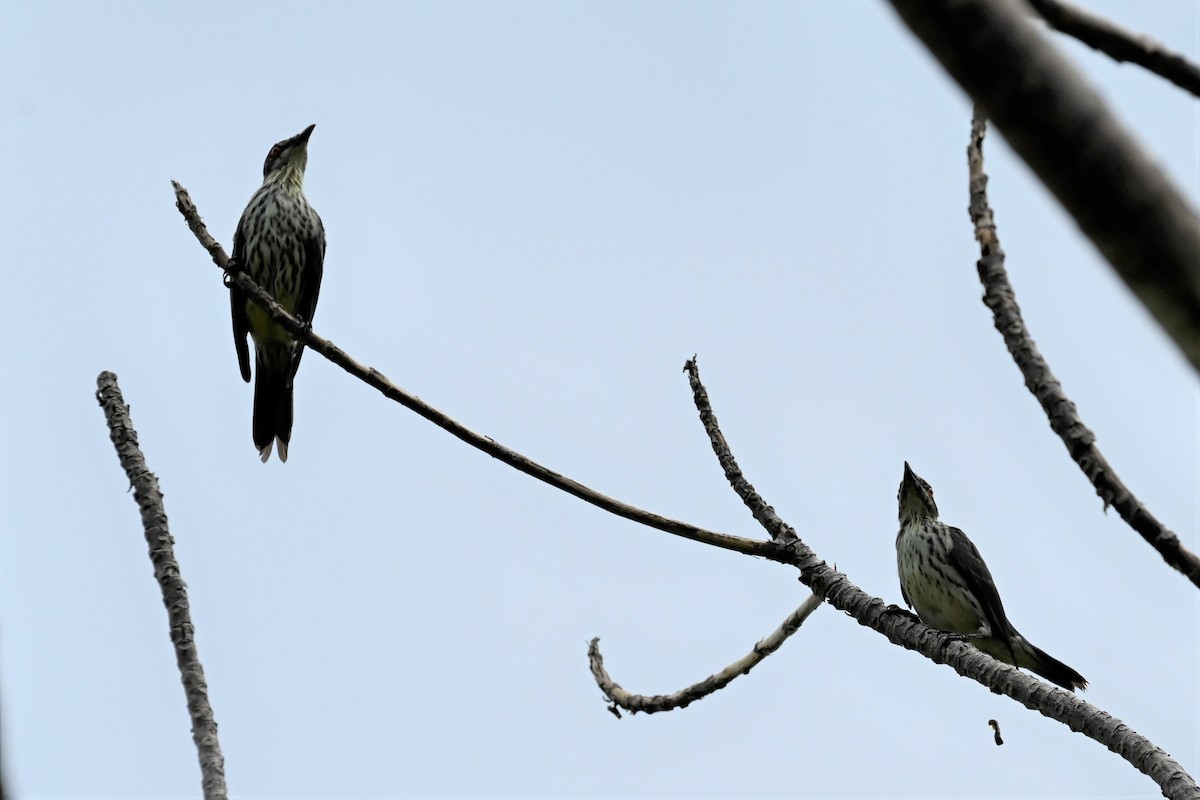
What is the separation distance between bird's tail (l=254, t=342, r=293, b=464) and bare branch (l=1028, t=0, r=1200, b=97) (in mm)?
8444

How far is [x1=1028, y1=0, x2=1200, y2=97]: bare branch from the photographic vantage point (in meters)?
1.84

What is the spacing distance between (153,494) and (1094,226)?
10.1 ft

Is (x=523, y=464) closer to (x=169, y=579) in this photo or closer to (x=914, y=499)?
(x=169, y=579)

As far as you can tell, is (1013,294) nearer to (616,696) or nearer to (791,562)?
(791,562)

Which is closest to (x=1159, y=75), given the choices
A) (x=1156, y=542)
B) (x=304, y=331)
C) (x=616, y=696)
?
(x=1156, y=542)

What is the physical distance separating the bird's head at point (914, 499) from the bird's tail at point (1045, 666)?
1.37m

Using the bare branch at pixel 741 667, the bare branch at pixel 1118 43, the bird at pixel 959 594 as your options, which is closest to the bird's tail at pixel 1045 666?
the bird at pixel 959 594

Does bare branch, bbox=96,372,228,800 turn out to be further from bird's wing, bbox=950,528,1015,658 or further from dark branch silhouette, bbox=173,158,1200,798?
bird's wing, bbox=950,528,1015,658

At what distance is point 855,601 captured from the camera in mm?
4512

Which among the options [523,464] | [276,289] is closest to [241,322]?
[276,289]

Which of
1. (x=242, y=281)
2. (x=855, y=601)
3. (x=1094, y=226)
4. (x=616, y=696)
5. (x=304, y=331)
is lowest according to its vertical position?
(x=1094, y=226)

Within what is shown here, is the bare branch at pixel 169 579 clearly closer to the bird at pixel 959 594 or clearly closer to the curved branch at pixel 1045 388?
the curved branch at pixel 1045 388

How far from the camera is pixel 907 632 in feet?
15.1

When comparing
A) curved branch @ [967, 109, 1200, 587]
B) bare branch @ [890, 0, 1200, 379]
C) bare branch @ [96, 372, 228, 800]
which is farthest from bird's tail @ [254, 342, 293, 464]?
bare branch @ [890, 0, 1200, 379]
